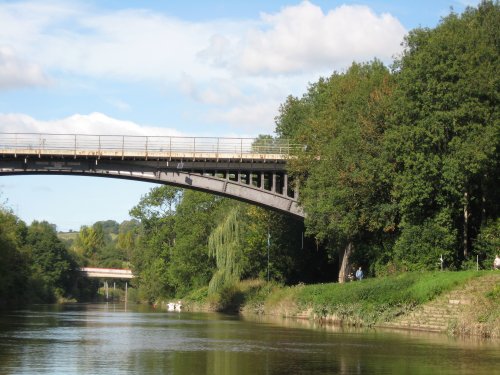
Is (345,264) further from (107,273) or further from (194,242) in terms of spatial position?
(107,273)

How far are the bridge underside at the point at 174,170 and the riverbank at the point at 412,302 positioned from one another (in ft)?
23.8

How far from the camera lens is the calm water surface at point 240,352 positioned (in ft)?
86.2

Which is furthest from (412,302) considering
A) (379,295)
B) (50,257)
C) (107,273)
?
(107,273)

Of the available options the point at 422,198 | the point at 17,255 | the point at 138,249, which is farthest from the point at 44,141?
the point at 138,249

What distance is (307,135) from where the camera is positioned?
66.9 metres

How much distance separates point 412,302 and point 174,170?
83.4ft

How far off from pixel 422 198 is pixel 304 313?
12417 millimetres

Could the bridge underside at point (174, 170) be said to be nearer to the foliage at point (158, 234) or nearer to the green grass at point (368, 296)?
the green grass at point (368, 296)

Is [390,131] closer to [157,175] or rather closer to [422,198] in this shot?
[422,198]

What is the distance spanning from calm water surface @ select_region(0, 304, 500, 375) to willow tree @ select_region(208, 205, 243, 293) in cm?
3129

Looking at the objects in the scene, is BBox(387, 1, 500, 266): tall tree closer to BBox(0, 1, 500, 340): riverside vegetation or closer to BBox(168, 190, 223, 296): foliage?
BBox(0, 1, 500, 340): riverside vegetation

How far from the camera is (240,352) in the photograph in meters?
32.1

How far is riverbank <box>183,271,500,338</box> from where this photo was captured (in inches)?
1642

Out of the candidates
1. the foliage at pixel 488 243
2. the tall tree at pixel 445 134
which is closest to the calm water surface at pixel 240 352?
the tall tree at pixel 445 134
